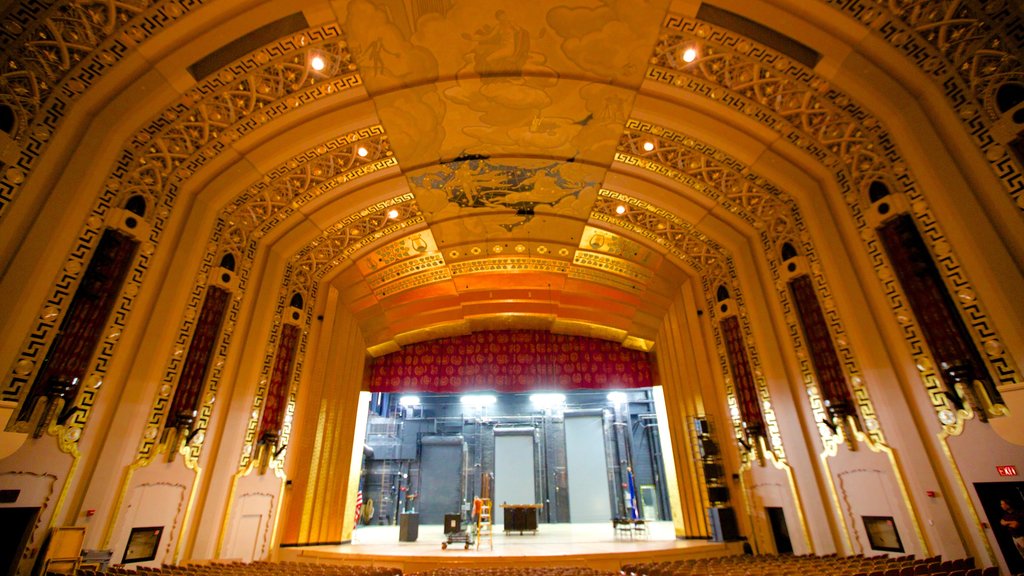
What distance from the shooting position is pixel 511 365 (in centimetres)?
1538

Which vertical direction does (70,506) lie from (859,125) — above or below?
below

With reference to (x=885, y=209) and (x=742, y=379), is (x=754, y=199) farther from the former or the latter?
(x=742, y=379)

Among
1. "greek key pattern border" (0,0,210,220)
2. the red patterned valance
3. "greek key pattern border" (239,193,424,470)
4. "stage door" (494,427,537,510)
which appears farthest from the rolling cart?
"greek key pattern border" (0,0,210,220)

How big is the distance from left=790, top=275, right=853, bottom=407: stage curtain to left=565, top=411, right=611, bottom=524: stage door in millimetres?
11138

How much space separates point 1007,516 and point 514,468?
14.9m

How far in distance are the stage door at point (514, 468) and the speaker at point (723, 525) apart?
8.80 m

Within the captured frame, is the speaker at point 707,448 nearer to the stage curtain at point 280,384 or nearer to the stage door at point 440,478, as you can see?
the stage curtain at point 280,384

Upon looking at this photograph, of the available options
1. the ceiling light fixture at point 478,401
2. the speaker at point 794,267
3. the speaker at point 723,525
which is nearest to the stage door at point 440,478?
the ceiling light fixture at point 478,401

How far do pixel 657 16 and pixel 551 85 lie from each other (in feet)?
6.72

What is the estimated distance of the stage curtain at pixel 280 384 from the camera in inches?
387

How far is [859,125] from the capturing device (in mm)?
7254

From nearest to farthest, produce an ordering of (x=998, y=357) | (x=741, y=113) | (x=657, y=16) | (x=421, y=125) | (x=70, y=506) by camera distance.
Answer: (x=998, y=357)
(x=70, y=506)
(x=657, y=16)
(x=741, y=113)
(x=421, y=125)

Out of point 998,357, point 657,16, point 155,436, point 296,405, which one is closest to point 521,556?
point 296,405

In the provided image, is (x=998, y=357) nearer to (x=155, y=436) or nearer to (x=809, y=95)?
(x=809, y=95)
